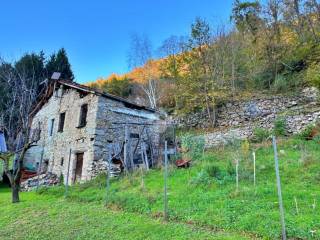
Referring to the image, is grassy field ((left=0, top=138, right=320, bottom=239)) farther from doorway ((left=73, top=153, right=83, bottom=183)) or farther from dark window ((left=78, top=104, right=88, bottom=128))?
dark window ((left=78, top=104, right=88, bottom=128))

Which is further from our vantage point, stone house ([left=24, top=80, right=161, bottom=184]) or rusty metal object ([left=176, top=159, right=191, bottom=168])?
stone house ([left=24, top=80, right=161, bottom=184])

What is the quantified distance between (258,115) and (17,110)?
14.7m

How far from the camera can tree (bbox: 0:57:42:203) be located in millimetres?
12031

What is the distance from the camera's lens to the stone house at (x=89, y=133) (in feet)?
47.4

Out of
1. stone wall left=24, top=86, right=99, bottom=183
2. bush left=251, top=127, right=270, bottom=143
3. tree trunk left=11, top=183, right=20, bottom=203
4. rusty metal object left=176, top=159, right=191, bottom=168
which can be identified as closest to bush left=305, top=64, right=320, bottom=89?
bush left=251, top=127, right=270, bottom=143

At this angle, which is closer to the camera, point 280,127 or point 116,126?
point 280,127

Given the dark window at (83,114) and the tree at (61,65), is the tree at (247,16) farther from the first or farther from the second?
the tree at (61,65)

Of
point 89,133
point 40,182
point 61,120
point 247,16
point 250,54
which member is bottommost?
point 40,182

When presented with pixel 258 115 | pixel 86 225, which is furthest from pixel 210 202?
pixel 258 115

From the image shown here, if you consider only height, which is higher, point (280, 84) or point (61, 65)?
point (61, 65)

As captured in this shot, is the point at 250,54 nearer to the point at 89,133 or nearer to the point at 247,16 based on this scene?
the point at 247,16

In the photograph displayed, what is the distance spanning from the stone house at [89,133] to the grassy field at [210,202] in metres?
2.74

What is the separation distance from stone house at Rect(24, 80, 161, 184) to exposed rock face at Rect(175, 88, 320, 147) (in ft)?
11.1

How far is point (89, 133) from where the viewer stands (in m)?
14.7
